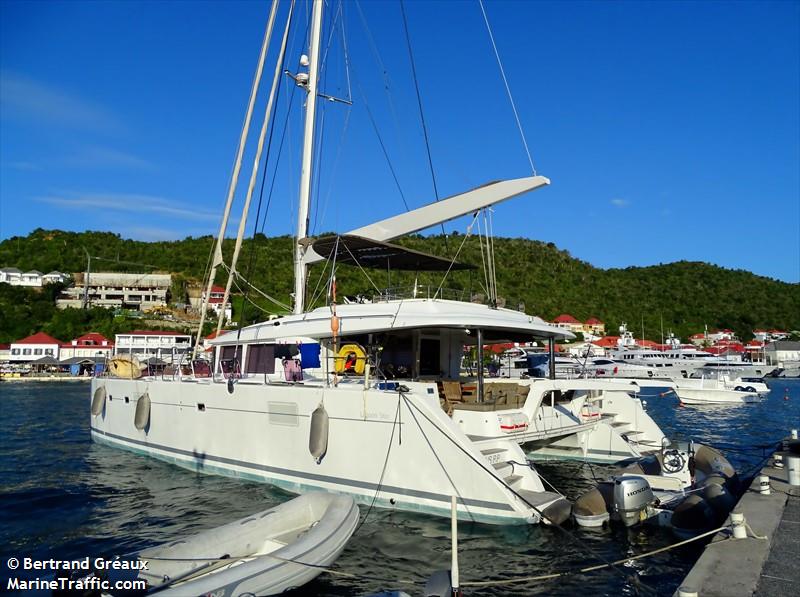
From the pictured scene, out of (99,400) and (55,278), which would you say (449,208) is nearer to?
(99,400)

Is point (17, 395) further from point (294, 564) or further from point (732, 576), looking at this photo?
point (732, 576)

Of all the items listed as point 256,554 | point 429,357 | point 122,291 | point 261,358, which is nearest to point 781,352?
point 429,357

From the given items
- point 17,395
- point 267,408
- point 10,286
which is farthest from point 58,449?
point 10,286

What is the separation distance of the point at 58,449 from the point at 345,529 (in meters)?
13.9

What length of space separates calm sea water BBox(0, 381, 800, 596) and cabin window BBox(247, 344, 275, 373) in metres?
2.57

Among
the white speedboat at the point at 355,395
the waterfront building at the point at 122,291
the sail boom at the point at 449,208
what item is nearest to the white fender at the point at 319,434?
the white speedboat at the point at 355,395

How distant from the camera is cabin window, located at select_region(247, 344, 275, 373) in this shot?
43.1 feet

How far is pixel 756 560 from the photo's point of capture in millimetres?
5781

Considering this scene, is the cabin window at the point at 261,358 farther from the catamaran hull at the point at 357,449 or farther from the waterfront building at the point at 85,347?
the waterfront building at the point at 85,347

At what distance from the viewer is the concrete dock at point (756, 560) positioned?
510 centimetres

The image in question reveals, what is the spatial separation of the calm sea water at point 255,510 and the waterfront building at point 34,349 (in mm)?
52285

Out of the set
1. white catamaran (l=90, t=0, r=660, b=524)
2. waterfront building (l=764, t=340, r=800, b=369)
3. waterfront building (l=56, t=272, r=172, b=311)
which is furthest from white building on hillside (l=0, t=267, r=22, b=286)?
waterfront building (l=764, t=340, r=800, b=369)

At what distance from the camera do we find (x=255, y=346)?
1375 centimetres

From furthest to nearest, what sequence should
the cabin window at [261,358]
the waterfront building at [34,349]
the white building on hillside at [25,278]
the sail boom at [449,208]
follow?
1. the white building on hillside at [25,278]
2. the waterfront building at [34,349]
3. the cabin window at [261,358]
4. the sail boom at [449,208]
